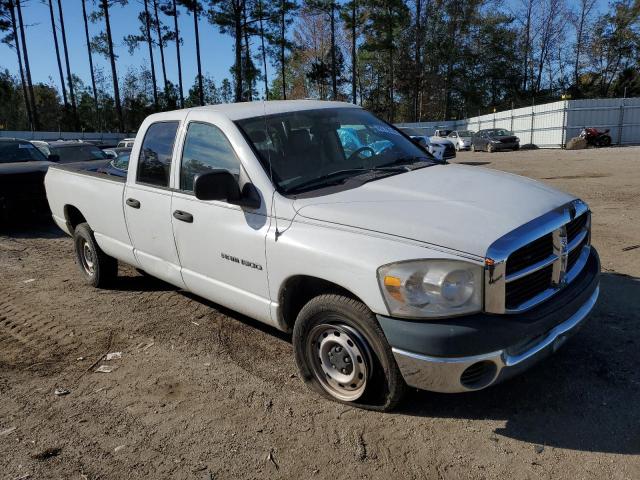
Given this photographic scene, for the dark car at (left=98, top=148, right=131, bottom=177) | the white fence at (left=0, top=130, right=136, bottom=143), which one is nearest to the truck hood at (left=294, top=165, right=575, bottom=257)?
the dark car at (left=98, top=148, right=131, bottom=177)

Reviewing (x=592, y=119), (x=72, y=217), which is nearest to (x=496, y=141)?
(x=592, y=119)

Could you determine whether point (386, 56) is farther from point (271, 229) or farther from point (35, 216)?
point (271, 229)

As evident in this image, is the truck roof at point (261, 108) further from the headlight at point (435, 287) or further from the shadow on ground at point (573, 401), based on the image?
the shadow on ground at point (573, 401)

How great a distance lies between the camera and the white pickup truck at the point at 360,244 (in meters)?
2.59

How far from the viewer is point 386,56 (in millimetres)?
58875

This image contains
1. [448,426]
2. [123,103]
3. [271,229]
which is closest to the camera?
[448,426]

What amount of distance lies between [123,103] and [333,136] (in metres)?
60.1

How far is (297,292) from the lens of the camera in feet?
11.0

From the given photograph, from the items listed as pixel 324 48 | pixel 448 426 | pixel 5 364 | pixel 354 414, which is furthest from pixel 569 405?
pixel 324 48

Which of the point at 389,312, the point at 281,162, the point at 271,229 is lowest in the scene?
the point at 389,312

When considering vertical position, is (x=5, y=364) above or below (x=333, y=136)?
below

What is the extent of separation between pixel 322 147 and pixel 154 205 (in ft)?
5.00

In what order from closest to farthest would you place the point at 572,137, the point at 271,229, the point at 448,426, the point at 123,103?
the point at 448,426 → the point at 271,229 → the point at 572,137 → the point at 123,103

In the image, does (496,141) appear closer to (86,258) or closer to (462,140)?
(462,140)
